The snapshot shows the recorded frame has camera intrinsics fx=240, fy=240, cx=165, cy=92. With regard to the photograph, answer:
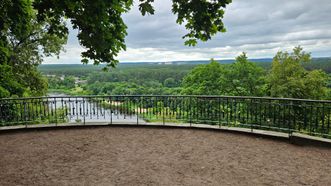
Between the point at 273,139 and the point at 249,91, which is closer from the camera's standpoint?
the point at 273,139

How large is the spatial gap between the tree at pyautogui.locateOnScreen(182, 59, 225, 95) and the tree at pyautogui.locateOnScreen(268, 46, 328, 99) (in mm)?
4664

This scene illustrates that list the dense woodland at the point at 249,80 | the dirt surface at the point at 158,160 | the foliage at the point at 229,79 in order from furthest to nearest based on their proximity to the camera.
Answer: the foliage at the point at 229,79 < the dense woodland at the point at 249,80 < the dirt surface at the point at 158,160

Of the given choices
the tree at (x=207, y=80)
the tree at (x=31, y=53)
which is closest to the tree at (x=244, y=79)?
the tree at (x=207, y=80)

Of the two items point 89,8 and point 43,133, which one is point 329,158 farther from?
point 43,133

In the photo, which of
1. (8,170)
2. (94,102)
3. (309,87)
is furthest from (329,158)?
(309,87)

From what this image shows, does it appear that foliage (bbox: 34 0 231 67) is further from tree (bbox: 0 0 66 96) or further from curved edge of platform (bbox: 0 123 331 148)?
tree (bbox: 0 0 66 96)

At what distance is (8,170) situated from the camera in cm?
479

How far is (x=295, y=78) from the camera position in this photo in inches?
830

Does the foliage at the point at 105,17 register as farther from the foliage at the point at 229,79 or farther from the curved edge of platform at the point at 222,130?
the foliage at the point at 229,79

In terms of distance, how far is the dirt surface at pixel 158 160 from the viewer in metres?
4.29

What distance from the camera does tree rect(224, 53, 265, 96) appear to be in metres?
24.0

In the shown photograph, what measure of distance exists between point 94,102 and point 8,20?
411 cm

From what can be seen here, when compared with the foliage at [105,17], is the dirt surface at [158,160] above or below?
below

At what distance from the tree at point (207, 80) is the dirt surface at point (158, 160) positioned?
16.0 m
